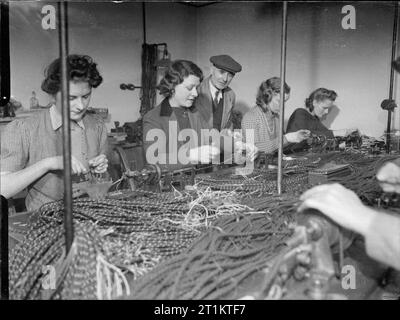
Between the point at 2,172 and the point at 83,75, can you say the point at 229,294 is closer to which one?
the point at 2,172

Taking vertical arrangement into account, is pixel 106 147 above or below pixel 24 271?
above

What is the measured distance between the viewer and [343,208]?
0.83 meters

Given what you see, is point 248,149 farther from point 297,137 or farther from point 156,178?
point 297,137

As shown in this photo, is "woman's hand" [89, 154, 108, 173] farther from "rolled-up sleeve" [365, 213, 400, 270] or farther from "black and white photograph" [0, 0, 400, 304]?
"rolled-up sleeve" [365, 213, 400, 270]

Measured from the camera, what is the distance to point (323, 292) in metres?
0.76

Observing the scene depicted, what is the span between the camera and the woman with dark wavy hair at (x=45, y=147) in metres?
1.55

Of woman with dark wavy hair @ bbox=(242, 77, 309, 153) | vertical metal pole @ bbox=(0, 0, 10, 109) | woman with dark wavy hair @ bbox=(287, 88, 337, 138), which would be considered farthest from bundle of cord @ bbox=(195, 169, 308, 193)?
woman with dark wavy hair @ bbox=(287, 88, 337, 138)

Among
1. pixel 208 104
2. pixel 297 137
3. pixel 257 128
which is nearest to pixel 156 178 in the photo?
pixel 208 104

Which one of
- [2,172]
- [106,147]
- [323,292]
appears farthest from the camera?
[106,147]

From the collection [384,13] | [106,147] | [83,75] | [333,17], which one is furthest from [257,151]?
[333,17]

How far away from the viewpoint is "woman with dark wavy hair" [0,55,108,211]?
5.09 ft

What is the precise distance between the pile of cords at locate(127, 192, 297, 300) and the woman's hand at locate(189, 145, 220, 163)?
29.7 inches

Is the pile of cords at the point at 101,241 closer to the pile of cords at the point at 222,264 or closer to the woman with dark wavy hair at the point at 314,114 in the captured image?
the pile of cords at the point at 222,264
